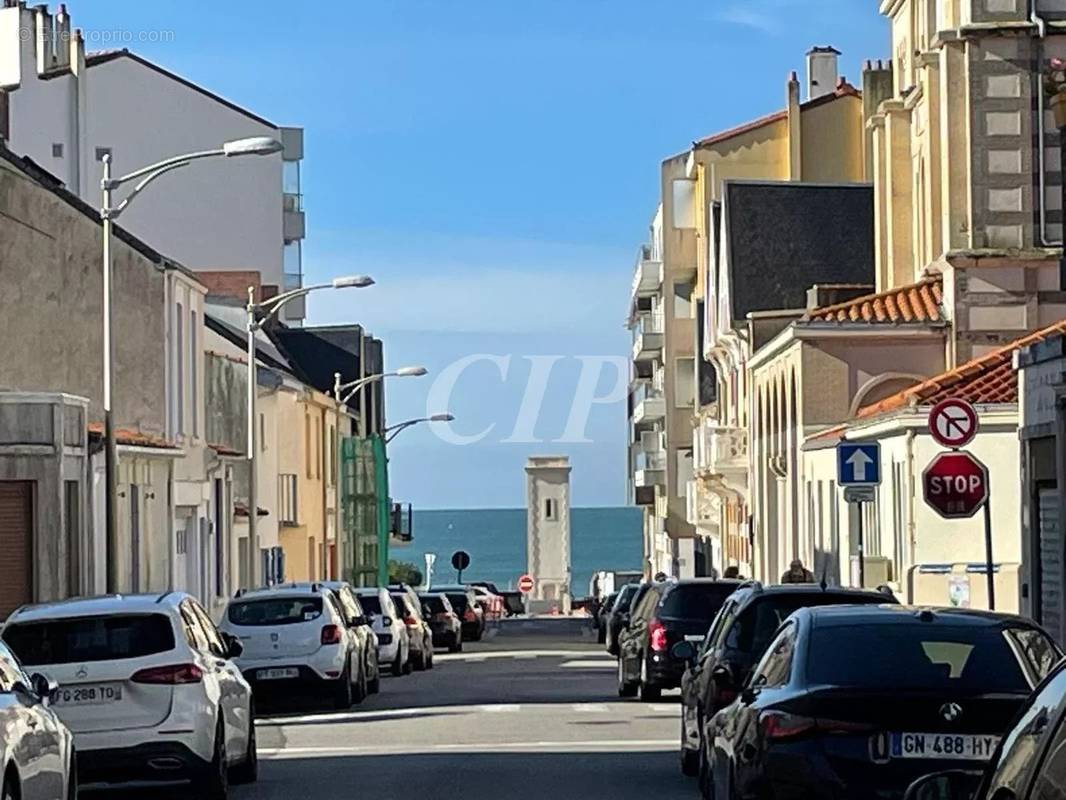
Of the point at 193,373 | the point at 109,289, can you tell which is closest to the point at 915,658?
the point at 109,289

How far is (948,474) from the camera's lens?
80.9 feet

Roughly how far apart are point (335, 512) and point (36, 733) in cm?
6419

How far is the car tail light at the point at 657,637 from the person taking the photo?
2838 cm

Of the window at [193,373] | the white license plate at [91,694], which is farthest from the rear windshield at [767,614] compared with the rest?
the window at [193,373]

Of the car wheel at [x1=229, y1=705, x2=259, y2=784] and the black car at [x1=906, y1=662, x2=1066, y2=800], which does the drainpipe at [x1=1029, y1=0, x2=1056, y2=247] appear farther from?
the black car at [x1=906, y1=662, x2=1066, y2=800]

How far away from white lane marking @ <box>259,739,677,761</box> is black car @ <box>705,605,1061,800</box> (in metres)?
8.76

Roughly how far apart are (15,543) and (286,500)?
32.7 m

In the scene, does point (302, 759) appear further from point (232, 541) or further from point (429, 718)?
point (232, 541)

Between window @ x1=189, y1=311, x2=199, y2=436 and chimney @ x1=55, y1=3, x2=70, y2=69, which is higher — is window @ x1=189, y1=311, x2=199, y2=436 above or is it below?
below

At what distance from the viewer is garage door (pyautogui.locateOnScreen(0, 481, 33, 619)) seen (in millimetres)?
33469

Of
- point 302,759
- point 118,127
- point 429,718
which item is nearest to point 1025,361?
point 429,718

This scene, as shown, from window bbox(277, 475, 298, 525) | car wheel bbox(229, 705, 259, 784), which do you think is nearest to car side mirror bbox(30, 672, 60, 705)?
car wheel bbox(229, 705, 259, 784)

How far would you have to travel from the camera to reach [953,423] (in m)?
25.4

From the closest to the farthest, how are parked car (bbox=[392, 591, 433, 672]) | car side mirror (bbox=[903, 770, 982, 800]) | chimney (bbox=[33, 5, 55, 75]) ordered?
car side mirror (bbox=[903, 770, 982, 800]), parked car (bbox=[392, 591, 433, 672]), chimney (bbox=[33, 5, 55, 75])
